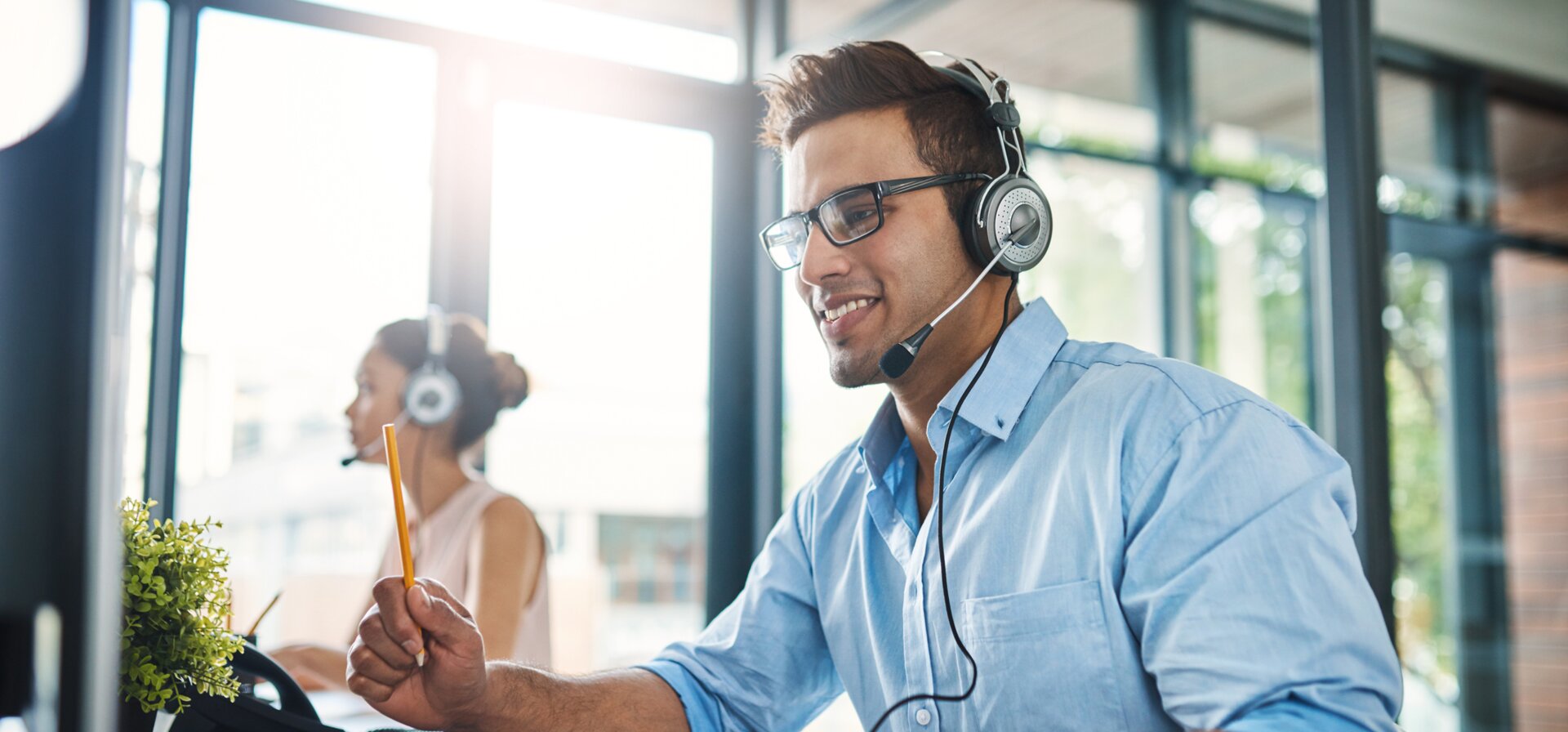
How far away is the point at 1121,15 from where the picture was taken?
353 cm

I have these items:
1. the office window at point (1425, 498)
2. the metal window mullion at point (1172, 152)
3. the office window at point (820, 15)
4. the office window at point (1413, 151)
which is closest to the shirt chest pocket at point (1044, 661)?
the office window at point (1413, 151)

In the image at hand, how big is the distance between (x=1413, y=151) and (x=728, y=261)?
171cm

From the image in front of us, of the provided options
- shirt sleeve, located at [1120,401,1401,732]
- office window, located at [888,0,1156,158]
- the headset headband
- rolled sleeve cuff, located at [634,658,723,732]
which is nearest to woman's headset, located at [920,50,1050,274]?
shirt sleeve, located at [1120,401,1401,732]

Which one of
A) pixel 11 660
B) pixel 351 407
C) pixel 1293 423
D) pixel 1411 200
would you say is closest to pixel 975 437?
pixel 1293 423

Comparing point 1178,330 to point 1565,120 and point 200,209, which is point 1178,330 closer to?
point 1565,120

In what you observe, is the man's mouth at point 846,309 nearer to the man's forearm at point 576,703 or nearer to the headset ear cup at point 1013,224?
the headset ear cup at point 1013,224

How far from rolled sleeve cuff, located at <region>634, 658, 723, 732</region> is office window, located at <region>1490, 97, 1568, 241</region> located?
1712 millimetres

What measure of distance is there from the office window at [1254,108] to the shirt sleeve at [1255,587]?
6.74ft

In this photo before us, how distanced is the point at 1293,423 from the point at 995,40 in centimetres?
267

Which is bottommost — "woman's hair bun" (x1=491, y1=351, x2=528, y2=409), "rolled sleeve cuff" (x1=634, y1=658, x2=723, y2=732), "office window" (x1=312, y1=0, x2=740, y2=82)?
"rolled sleeve cuff" (x1=634, y1=658, x2=723, y2=732)

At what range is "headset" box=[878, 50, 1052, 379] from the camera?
130 cm

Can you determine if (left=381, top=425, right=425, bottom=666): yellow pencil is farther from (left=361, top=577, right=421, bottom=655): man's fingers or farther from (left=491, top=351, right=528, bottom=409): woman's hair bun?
A: (left=491, top=351, right=528, bottom=409): woman's hair bun

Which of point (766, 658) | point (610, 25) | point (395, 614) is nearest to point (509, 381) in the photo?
point (610, 25)

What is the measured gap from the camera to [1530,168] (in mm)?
2094
